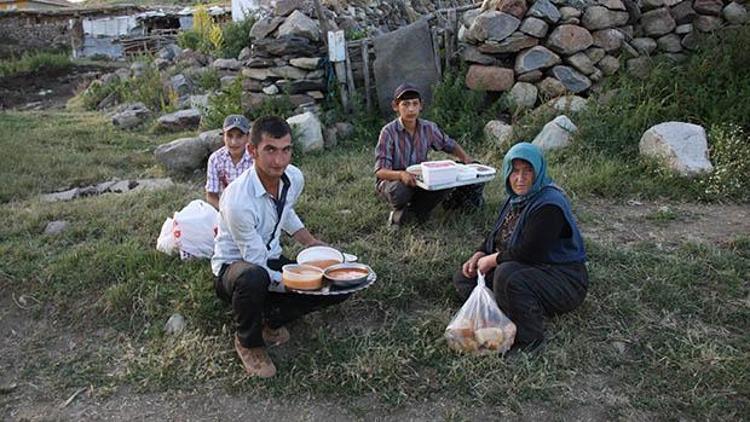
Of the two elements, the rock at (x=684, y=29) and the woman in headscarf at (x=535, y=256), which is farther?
the rock at (x=684, y=29)

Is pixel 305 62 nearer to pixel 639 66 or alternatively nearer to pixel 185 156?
pixel 185 156

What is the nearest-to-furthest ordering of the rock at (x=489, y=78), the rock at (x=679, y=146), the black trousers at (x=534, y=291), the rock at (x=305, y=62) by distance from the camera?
the black trousers at (x=534, y=291), the rock at (x=679, y=146), the rock at (x=489, y=78), the rock at (x=305, y=62)

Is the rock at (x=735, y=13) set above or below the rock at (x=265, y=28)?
below

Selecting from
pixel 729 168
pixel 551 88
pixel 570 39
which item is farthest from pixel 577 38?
pixel 729 168

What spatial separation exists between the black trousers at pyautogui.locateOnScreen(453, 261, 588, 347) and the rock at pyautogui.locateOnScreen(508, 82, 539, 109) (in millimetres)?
4200

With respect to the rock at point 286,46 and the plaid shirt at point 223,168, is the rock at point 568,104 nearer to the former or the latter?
the rock at point 286,46

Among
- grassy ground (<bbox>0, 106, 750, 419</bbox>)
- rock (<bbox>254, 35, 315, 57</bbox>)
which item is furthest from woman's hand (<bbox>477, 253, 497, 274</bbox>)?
rock (<bbox>254, 35, 315, 57</bbox>)

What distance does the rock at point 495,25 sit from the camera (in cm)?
722

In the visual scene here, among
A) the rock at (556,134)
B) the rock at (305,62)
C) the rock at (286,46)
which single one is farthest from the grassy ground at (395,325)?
the rock at (286,46)

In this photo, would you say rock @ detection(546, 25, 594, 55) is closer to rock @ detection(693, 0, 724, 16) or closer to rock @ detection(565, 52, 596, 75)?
rock @ detection(565, 52, 596, 75)

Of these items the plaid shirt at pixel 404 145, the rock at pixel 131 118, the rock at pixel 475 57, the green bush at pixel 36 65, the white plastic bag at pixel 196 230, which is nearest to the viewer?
the white plastic bag at pixel 196 230

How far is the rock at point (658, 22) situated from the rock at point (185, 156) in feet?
18.0

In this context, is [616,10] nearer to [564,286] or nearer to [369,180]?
[369,180]

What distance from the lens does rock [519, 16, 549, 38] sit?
716 cm
